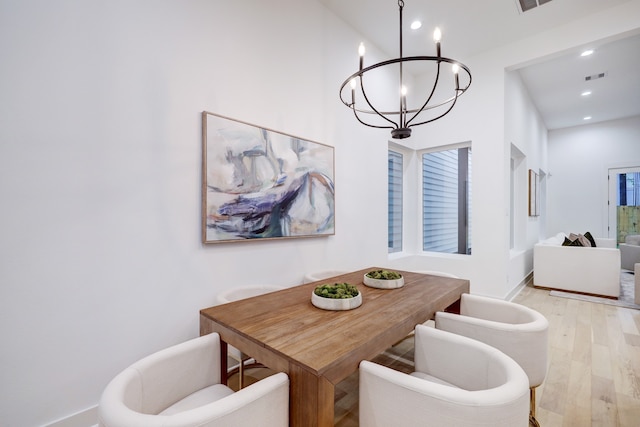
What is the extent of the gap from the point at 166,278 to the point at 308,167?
155cm

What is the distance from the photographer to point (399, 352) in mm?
2516

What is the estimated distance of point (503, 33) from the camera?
3.55m

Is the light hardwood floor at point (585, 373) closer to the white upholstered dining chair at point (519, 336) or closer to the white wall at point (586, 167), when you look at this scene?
the white upholstered dining chair at point (519, 336)

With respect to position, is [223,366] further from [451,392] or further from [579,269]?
[579,269]

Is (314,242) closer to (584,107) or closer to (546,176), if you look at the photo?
(584,107)

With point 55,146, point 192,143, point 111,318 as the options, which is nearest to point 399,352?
point 111,318

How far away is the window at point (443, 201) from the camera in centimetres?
478

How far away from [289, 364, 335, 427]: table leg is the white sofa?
5.12m

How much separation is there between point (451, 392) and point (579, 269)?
4905 mm

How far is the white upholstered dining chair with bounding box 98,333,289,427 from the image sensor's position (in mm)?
802

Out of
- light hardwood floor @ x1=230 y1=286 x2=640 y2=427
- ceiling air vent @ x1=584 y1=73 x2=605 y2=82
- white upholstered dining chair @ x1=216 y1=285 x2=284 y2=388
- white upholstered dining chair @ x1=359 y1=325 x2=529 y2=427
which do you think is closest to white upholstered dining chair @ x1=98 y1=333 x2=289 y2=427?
white upholstered dining chair @ x1=359 y1=325 x2=529 y2=427

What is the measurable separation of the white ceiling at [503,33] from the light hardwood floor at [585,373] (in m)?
3.41

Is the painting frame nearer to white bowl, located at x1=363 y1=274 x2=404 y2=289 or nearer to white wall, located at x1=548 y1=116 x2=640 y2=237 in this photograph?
white bowl, located at x1=363 y1=274 x2=404 y2=289

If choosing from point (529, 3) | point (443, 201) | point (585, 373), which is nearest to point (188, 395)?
point (585, 373)
